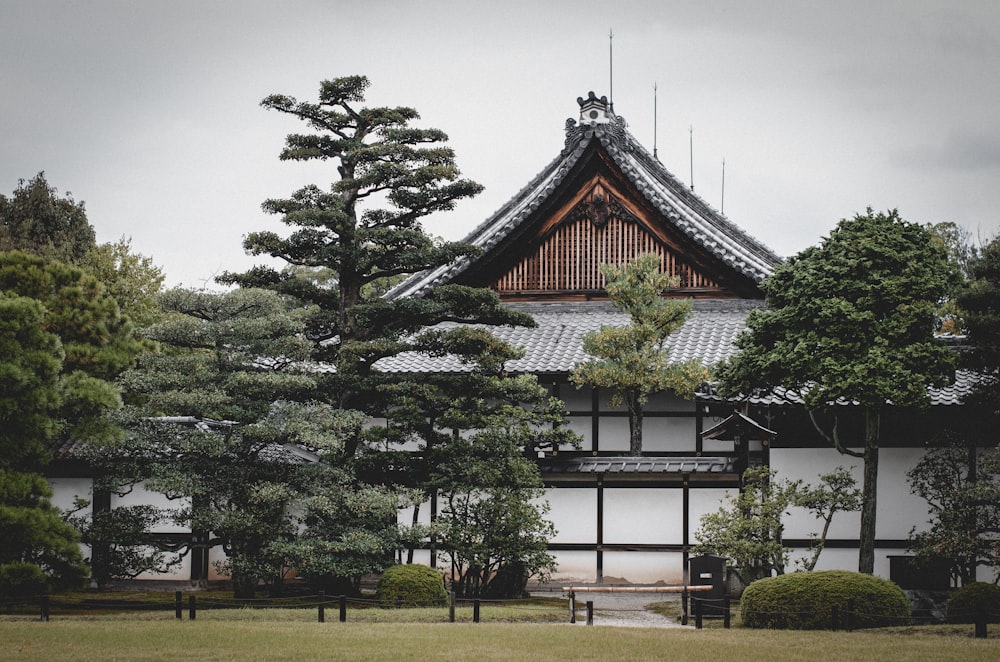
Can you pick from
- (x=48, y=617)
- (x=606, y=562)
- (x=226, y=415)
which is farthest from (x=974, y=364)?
(x=48, y=617)

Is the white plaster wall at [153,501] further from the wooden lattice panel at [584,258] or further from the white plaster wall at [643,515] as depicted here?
the wooden lattice panel at [584,258]

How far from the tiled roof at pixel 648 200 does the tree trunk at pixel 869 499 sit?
27.4ft

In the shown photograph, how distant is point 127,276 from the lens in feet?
145

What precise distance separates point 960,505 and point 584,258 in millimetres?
12228

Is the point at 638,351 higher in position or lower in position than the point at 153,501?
higher

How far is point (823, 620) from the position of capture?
1952 cm

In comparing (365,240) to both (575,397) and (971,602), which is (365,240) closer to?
(575,397)

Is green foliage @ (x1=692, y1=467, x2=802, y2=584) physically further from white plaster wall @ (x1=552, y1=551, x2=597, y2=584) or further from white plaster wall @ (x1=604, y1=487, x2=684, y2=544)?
white plaster wall @ (x1=552, y1=551, x2=597, y2=584)

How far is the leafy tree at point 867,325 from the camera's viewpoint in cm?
2112

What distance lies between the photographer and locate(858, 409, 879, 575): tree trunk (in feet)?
71.1

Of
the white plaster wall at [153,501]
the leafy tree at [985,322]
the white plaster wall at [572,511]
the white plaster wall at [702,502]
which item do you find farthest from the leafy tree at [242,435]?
the leafy tree at [985,322]

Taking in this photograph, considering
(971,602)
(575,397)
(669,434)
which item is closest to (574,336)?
(575,397)

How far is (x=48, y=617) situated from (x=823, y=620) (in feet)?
42.9

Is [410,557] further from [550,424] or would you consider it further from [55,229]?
[55,229]
